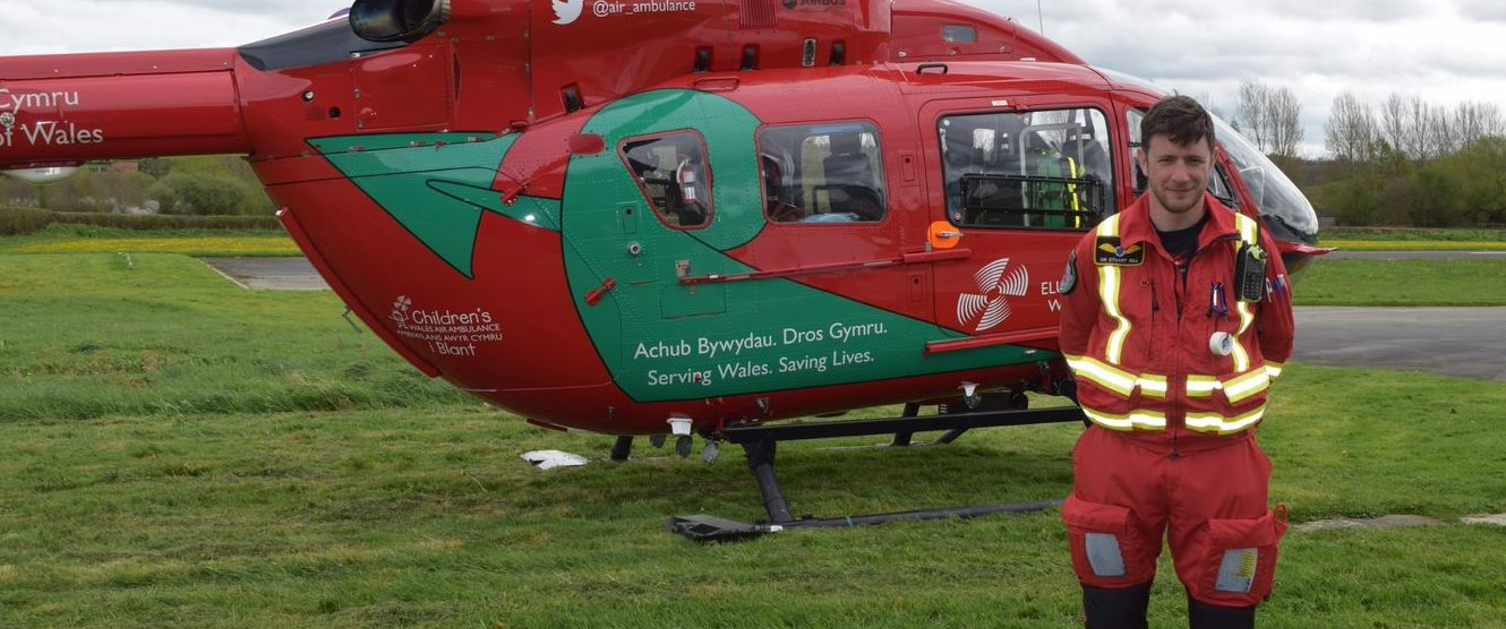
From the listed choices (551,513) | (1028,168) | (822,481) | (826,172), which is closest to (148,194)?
(822,481)

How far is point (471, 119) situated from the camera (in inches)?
344

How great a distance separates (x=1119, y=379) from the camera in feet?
14.3

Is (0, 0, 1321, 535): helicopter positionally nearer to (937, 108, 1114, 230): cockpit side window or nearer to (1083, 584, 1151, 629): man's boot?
(937, 108, 1114, 230): cockpit side window

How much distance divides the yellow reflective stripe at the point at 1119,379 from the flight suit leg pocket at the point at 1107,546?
1.20 feet

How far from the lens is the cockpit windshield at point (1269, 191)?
960 cm

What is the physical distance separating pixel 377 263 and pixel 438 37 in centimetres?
146

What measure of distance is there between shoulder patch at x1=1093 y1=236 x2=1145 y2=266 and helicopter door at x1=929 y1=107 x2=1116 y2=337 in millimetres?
4411

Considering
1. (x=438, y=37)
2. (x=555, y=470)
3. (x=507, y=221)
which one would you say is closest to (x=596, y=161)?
(x=507, y=221)

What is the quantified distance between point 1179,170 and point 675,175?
476 centimetres

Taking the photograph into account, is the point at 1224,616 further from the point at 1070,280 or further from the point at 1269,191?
the point at 1269,191

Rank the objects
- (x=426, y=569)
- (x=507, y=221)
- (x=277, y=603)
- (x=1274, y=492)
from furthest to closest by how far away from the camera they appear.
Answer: (x=1274, y=492) → (x=507, y=221) → (x=426, y=569) → (x=277, y=603)

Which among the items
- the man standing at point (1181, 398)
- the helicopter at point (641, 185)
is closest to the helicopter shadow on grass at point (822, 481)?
the helicopter at point (641, 185)

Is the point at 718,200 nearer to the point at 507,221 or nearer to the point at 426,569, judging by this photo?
the point at 507,221

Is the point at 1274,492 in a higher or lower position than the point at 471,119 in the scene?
lower
